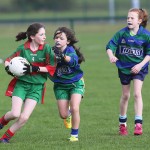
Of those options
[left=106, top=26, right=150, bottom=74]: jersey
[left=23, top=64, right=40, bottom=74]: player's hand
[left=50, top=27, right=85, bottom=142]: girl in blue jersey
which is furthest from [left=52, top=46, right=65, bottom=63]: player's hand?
[left=106, top=26, right=150, bottom=74]: jersey

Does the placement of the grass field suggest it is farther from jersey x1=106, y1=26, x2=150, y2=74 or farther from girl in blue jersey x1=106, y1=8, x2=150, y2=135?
jersey x1=106, y1=26, x2=150, y2=74

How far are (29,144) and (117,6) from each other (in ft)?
141

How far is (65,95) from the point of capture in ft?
30.0

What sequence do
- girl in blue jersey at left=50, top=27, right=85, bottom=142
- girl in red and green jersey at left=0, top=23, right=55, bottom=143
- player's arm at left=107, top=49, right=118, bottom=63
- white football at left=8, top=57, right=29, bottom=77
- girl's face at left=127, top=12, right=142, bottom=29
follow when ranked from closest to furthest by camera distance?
1. white football at left=8, top=57, right=29, bottom=77
2. girl in red and green jersey at left=0, top=23, right=55, bottom=143
3. girl in blue jersey at left=50, top=27, right=85, bottom=142
4. player's arm at left=107, top=49, right=118, bottom=63
5. girl's face at left=127, top=12, right=142, bottom=29

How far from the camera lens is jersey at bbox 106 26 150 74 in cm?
958

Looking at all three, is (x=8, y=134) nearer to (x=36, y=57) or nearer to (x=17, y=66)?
(x=17, y=66)

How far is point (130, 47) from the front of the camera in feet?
31.5

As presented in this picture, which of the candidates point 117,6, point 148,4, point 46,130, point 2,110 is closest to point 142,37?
point 46,130

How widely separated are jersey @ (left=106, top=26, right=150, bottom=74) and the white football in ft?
5.46

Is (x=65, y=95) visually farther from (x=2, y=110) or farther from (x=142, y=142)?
(x=2, y=110)

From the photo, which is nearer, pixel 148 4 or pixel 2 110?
pixel 2 110

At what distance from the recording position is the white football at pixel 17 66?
8.47m

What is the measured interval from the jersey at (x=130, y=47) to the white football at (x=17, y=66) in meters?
1.66

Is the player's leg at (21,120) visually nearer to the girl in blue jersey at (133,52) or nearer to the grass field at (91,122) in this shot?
the grass field at (91,122)
